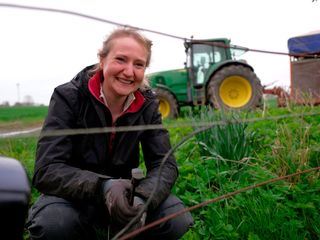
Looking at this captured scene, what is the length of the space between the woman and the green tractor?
16.8 ft

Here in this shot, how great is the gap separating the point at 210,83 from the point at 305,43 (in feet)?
6.89

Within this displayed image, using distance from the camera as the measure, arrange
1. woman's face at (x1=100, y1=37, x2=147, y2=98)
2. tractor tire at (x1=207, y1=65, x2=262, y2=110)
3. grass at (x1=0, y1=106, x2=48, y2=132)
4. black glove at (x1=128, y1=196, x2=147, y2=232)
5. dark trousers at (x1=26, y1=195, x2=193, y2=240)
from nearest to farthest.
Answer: grass at (x1=0, y1=106, x2=48, y2=132)
black glove at (x1=128, y1=196, x2=147, y2=232)
dark trousers at (x1=26, y1=195, x2=193, y2=240)
woman's face at (x1=100, y1=37, x2=147, y2=98)
tractor tire at (x1=207, y1=65, x2=262, y2=110)

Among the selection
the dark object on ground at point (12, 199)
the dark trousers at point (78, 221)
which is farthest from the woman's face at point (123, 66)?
the dark object on ground at point (12, 199)

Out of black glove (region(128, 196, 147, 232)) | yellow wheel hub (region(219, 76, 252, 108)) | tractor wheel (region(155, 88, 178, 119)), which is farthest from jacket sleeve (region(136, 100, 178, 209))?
tractor wheel (region(155, 88, 178, 119))

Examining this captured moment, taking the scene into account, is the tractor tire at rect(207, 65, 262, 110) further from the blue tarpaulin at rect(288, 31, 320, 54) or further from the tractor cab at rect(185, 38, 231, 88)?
the blue tarpaulin at rect(288, 31, 320, 54)

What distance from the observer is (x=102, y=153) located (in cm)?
169

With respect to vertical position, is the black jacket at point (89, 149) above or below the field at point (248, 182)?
above

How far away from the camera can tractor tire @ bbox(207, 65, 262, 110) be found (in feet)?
23.0

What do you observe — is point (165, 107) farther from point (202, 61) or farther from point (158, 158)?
point (158, 158)

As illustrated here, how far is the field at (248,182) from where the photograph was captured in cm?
183

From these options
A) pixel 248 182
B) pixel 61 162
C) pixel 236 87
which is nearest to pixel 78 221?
pixel 61 162

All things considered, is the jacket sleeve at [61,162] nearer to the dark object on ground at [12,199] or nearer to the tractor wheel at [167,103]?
the dark object on ground at [12,199]

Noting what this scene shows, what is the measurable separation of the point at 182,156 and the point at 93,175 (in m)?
1.55

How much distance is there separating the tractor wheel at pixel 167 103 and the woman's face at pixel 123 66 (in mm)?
5896
